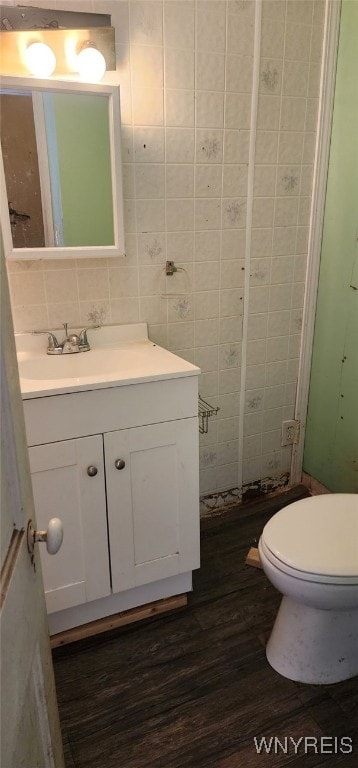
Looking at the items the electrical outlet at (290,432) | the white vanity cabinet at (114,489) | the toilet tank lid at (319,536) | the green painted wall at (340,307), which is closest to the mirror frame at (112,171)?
the white vanity cabinet at (114,489)

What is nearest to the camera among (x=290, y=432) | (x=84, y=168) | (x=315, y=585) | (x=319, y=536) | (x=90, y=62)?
(x=315, y=585)

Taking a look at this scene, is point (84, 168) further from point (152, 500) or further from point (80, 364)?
point (152, 500)

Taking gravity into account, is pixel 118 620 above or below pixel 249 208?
below

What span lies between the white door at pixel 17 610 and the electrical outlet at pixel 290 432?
5.34 feet

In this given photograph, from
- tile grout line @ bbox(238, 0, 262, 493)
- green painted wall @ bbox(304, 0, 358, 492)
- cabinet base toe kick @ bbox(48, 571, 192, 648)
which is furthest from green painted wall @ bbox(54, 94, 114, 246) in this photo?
cabinet base toe kick @ bbox(48, 571, 192, 648)

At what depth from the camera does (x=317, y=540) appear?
1302mm

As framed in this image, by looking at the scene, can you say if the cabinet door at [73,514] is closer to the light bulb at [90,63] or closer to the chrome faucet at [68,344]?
the chrome faucet at [68,344]

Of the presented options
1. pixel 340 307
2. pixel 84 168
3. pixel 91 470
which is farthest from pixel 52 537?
pixel 340 307

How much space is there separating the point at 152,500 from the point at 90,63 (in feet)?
4.32

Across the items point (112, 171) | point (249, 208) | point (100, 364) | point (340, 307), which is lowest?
point (100, 364)

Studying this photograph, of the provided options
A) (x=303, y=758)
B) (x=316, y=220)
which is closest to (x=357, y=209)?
(x=316, y=220)

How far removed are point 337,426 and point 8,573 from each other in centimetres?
171

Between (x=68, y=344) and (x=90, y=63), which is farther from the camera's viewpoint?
(x=68, y=344)

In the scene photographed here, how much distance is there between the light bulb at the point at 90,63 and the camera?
1.41 m
